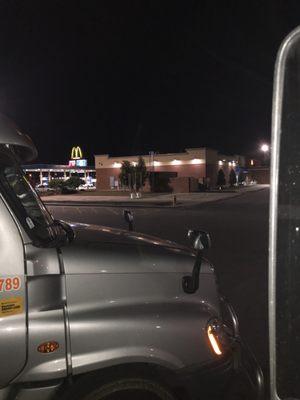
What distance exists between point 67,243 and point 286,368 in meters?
1.55

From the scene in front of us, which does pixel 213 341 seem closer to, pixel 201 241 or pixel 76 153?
pixel 201 241

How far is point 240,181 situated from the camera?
285 feet

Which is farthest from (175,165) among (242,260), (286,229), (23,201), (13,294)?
(286,229)

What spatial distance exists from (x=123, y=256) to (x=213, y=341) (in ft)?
2.28

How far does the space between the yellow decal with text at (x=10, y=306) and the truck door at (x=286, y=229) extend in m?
1.31

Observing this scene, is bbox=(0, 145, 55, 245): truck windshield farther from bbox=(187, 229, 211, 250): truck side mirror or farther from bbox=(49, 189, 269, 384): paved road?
bbox=(49, 189, 269, 384): paved road

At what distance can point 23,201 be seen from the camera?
2.77 m

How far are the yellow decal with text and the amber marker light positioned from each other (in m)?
1.04

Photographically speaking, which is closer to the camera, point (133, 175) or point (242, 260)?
point (242, 260)

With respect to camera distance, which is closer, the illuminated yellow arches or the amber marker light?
the amber marker light

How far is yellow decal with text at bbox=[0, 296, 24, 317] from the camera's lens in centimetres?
231

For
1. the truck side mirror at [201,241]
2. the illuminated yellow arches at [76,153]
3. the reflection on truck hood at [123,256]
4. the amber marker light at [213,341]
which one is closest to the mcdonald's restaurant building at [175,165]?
the illuminated yellow arches at [76,153]

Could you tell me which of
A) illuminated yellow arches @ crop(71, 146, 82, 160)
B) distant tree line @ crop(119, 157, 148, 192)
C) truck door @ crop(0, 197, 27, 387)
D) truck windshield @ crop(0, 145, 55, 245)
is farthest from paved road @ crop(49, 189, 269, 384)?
illuminated yellow arches @ crop(71, 146, 82, 160)

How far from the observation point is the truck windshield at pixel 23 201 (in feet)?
7.96
